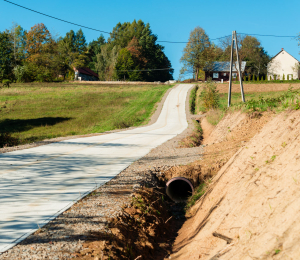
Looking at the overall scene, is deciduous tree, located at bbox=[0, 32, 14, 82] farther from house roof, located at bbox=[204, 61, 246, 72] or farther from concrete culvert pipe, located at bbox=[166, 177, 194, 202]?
house roof, located at bbox=[204, 61, 246, 72]

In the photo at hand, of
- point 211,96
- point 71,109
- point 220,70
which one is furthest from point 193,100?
point 220,70

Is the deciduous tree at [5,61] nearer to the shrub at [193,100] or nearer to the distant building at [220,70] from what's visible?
the shrub at [193,100]

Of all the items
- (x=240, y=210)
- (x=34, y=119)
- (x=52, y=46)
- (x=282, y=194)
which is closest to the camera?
(x=282, y=194)

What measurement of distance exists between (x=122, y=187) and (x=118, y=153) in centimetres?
547

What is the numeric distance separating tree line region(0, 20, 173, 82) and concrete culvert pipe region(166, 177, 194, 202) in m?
59.9

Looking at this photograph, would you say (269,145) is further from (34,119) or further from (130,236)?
(34,119)

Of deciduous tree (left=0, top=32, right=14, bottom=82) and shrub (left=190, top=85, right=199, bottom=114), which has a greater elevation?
deciduous tree (left=0, top=32, right=14, bottom=82)

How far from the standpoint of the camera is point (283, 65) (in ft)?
271

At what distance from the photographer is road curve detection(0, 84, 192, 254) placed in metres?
5.10

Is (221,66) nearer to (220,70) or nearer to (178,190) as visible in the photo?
(220,70)

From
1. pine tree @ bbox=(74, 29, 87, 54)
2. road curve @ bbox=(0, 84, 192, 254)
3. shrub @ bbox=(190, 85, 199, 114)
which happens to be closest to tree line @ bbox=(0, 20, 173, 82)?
pine tree @ bbox=(74, 29, 87, 54)

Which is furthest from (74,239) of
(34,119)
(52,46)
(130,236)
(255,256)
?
(52,46)

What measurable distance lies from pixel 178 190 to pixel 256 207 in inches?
198

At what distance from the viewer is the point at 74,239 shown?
440cm
